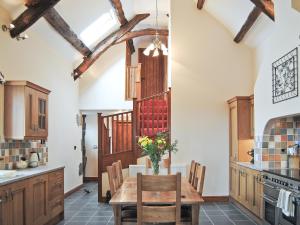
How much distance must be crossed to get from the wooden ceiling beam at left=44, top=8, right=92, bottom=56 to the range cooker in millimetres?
4269

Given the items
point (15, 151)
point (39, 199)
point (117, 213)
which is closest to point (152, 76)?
point (15, 151)

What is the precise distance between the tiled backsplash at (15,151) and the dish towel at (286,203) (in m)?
3.69

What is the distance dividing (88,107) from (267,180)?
5583mm

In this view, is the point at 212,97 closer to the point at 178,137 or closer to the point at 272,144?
the point at 178,137

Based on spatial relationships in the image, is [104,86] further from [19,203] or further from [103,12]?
[19,203]

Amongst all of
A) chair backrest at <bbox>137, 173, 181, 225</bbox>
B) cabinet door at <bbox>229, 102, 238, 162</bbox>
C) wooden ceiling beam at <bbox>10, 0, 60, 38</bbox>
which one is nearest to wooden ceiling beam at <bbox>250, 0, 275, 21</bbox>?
cabinet door at <bbox>229, 102, 238, 162</bbox>

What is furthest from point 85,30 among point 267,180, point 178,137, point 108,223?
point 267,180

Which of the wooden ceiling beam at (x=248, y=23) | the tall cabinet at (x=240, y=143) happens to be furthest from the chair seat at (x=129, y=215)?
the wooden ceiling beam at (x=248, y=23)

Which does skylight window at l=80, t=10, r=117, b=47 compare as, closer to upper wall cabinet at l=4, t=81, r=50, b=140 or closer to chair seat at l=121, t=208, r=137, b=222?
upper wall cabinet at l=4, t=81, r=50, b=140

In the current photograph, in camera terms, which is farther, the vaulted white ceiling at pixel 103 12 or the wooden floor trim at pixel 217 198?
the wooden floor trim at pixel 217 198

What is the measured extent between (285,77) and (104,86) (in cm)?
554

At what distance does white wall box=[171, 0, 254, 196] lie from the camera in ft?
22.1

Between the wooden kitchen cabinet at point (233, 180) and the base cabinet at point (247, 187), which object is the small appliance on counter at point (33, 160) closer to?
the base cabinet at point (247, 187)

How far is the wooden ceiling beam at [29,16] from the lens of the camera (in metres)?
4.68
